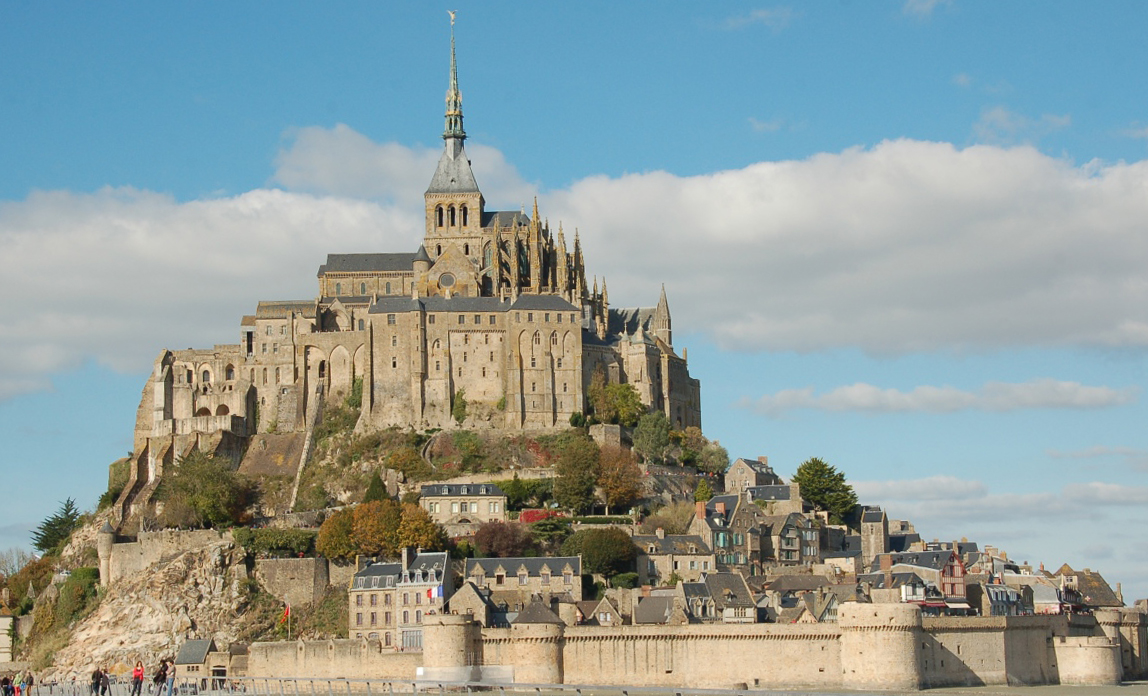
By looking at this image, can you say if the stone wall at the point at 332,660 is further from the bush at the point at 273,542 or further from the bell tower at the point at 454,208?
the bell tower at the point at 454,208

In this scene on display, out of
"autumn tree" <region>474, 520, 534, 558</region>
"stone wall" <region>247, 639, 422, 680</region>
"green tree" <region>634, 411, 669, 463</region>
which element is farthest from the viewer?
"green tree" <region>634, 411, 669, 463</region>

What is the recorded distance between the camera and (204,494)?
85.6 metres

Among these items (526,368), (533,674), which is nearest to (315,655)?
(533,674)

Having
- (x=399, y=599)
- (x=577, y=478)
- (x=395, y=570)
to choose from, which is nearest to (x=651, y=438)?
(x=577, y=478)

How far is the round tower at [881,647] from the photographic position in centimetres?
6456

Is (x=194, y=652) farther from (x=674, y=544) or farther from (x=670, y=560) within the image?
(x=674, y=544)

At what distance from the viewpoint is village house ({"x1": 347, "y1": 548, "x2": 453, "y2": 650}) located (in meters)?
71.1

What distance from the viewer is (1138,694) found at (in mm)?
66750

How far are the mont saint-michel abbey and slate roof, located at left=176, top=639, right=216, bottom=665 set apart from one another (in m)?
21.9

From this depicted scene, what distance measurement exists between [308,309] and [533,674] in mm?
40611

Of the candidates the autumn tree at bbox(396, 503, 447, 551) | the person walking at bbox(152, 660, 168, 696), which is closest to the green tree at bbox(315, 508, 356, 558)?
the autumn tree at bbox(396, 503, 447, 551)

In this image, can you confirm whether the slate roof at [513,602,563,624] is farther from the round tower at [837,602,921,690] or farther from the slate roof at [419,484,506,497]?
the slate roof at [419,484,506,497]

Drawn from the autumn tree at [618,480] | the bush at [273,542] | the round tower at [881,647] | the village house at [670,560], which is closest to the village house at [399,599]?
the bush at [273,542]

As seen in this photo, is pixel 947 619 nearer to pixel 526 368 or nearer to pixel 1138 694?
pixel 1138 694
